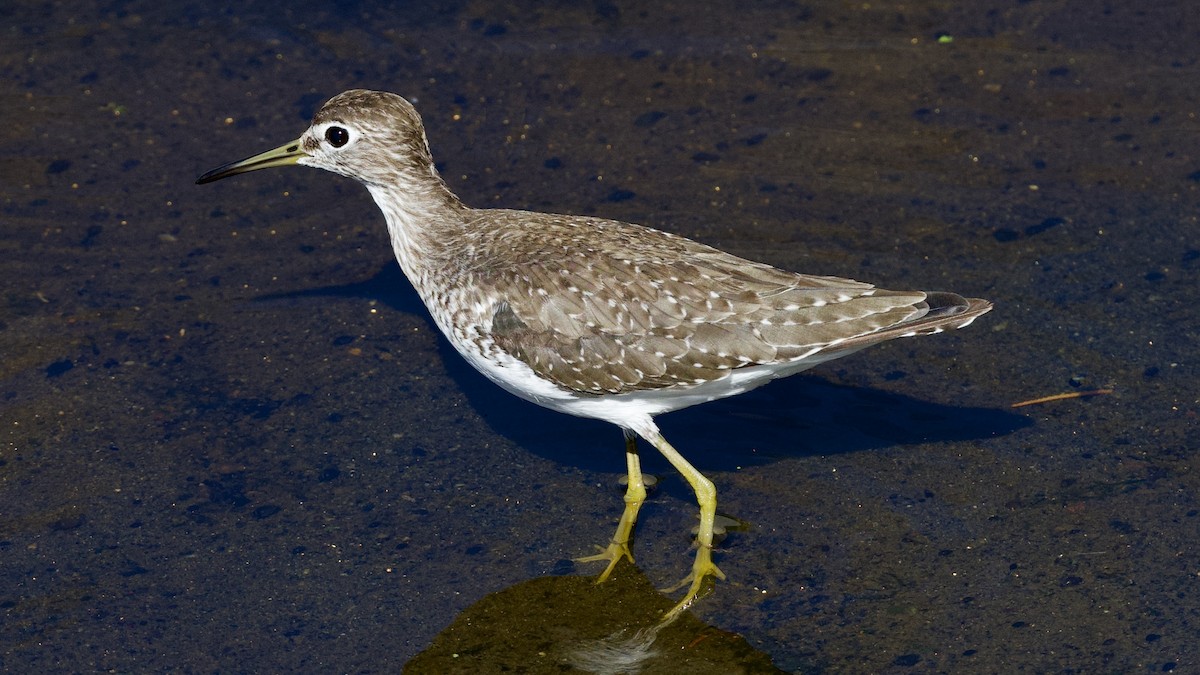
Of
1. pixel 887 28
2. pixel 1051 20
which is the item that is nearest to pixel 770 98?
pixel 887 28

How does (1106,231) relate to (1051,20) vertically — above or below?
below

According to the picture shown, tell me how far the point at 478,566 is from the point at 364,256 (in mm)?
Answer: 2895

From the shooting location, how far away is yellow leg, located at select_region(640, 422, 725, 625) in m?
7.01

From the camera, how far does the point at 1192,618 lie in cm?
648

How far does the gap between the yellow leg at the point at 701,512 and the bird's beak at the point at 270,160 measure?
2.55 m

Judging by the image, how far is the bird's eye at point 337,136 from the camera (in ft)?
24.5

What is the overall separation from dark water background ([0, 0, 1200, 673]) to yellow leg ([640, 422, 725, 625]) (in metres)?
0.10

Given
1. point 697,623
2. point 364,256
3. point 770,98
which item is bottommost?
point 697,623

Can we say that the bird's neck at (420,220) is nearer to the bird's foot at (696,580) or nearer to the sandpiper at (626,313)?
the sandpiper at (626,313)

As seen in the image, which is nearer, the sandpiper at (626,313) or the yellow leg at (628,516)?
the sandpiper at (626,313)

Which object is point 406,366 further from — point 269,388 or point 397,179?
point 397,179

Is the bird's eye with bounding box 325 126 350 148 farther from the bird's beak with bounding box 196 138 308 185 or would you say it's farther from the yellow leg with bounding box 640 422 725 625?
the yellow leg with bounding box 640 422 725 625

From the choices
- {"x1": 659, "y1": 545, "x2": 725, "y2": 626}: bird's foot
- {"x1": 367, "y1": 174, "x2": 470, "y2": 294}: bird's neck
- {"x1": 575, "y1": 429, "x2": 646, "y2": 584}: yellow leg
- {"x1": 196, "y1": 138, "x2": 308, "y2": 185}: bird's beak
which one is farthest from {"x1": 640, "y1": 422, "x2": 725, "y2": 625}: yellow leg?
{"x1": 196, "y1": 138, "x2": 308, "y2": 185}: bird's beak

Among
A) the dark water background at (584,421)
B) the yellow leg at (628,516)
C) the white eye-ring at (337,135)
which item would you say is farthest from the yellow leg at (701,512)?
the white eye-ring at (337,135)
